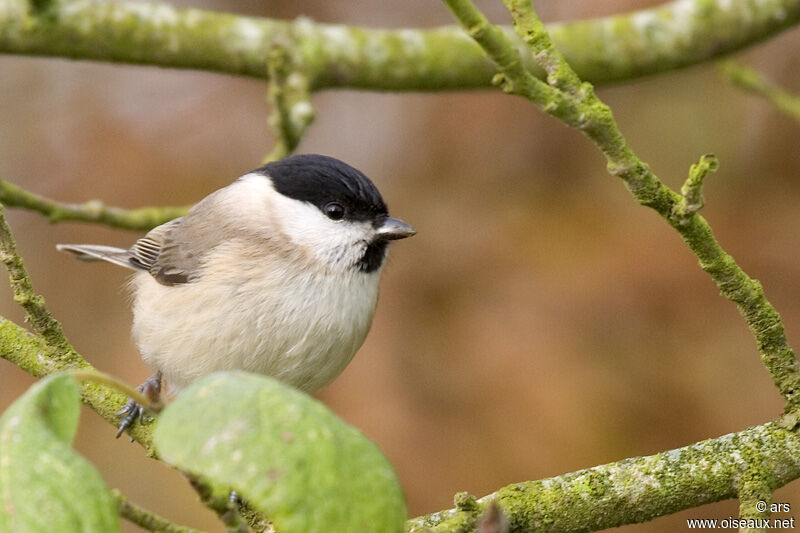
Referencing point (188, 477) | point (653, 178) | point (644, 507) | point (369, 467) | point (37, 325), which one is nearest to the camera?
point (369, 467)

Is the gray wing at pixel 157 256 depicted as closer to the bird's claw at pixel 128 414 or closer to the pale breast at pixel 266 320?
the pale breast at pixel 266 320

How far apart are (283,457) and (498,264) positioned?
266 cm

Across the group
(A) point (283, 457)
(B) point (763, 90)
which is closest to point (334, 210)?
(B) point (763, 90)

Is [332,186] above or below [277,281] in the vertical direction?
above

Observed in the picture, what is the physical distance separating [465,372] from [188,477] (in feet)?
7.97

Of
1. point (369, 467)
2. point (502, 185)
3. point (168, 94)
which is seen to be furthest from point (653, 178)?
point (168, 94)

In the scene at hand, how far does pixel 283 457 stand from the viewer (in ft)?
2.43

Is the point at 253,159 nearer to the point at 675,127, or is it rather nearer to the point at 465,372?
the point at 465,372

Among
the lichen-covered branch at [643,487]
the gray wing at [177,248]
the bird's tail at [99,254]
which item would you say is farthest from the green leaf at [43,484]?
the bird's tail at [99,254]

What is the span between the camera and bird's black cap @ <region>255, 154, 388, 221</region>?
2.36m

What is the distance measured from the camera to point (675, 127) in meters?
3.79

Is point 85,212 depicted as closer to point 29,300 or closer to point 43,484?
point 29,300

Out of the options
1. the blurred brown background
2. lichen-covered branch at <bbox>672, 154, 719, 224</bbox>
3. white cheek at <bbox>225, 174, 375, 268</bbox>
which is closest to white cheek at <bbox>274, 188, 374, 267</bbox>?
white cheek at <bbox>225, 174, 375, 268</bbox>

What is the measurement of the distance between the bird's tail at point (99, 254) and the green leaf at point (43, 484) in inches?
83.9
